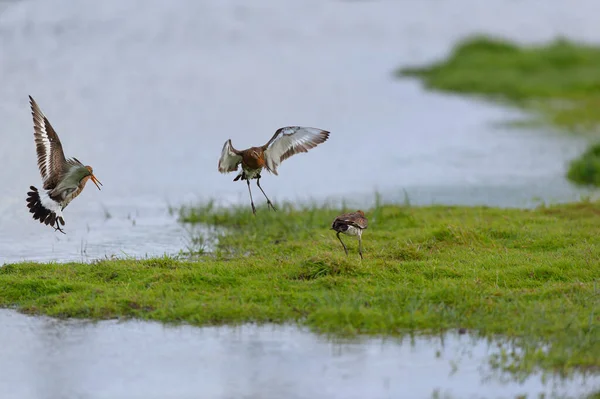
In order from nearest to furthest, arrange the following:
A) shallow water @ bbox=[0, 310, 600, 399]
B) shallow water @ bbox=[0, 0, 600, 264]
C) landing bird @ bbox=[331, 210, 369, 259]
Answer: shallow water @ bbox=[0, 310, 600, 399] < landing bird @ bbox=[331, 210, 369, 259] < shallow water @ bbox=[0, 0, 600, 264]

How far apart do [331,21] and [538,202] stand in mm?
29048

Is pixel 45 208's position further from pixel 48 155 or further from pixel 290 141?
pixel 290 141

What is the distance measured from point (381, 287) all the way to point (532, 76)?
2285 centimetres

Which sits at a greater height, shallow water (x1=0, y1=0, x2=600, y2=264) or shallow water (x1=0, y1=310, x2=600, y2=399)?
shallow water (x1=0, y1=0, x2=600, y2=264)

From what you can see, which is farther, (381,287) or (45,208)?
(45,208)

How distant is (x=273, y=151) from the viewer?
1102 centimetres

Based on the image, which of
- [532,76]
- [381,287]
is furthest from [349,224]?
[532,76]

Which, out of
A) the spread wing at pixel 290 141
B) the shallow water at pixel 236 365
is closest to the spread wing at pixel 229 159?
the spread wing at pixel 290 141

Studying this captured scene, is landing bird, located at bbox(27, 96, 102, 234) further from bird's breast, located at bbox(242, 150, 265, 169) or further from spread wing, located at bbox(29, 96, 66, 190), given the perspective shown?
bird's breast, located at bbox(242, 150, 265, 169)

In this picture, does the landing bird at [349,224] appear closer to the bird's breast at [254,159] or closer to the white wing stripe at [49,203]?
the bird's breast at [254,159]

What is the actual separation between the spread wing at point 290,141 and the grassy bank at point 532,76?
13474 millimetres

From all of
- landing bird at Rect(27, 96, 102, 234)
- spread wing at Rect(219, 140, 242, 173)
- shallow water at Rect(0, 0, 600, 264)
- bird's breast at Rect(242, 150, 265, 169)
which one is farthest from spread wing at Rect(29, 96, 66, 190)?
bird's breast at Rect(242, 150, 265, 169)

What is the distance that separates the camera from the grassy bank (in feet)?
84.8

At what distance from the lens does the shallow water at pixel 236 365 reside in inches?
284
